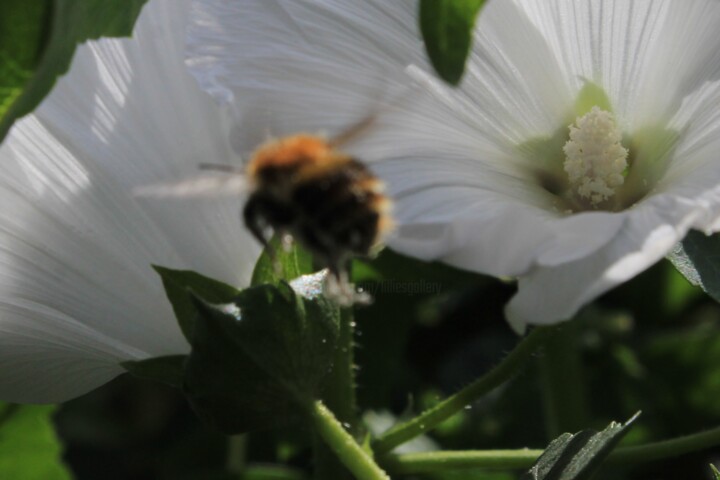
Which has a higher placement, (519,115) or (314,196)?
(519,115)

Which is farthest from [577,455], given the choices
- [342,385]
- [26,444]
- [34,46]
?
[26,444]

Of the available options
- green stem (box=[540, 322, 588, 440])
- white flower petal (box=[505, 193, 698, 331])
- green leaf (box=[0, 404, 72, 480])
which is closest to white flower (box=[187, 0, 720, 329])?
white flower petal (box=[505, 193, 698, 331])

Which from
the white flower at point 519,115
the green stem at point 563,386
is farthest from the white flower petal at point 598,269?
the green stem at point 563,386

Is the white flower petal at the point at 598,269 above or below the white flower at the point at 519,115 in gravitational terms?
below

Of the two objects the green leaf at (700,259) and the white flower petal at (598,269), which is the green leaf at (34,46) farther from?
Answer: the green leaf at (700,259)

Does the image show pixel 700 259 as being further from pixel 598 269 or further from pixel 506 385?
pixel 506 385

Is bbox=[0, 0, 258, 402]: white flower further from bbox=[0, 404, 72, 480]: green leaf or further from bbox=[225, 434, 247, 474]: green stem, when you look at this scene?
bbox=[225, 434, 247, 474]: green stem
